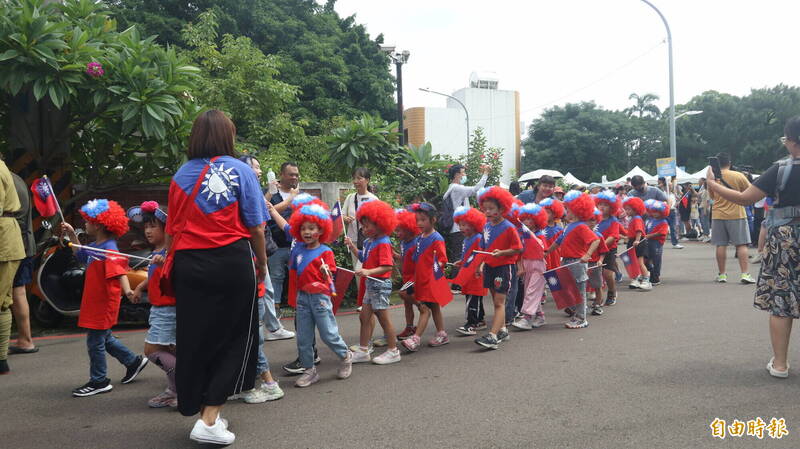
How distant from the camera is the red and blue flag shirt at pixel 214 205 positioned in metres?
3.56

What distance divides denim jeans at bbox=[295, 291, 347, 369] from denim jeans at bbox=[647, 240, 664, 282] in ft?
22.3

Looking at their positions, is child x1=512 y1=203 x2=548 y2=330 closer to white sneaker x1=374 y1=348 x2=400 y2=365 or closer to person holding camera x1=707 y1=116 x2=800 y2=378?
white sneaker x1=374 y1=348 x2=400 y2=365

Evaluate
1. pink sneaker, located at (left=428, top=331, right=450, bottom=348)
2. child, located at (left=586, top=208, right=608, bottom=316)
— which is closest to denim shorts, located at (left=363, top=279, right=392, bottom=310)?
pink sneaker, located at (left=428, top=331, right=450, bottom=348)

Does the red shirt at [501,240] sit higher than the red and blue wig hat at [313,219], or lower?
lower

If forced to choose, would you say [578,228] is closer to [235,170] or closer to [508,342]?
[508,342]

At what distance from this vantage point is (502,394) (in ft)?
14.8

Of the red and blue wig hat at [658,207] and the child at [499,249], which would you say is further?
the red and blue wig hat at [658,207]

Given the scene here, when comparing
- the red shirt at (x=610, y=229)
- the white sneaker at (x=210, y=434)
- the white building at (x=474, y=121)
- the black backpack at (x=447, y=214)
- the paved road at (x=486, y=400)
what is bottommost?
the paved road at (x=486, y=400)

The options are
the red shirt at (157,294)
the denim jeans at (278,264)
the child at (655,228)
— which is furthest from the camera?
the child at (655,228)

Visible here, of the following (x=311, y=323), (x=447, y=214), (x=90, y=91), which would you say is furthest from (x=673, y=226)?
(x=90, y=91)

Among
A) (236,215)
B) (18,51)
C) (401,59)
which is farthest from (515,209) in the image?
(401,59)

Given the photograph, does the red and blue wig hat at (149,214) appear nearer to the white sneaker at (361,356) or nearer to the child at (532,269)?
the white sneaker at (361,356)

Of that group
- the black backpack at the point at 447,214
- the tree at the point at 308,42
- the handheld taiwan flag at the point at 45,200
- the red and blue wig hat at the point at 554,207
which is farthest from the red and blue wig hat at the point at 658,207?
the tree at the point at 308,42

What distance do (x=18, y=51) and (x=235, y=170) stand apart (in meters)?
4.58
